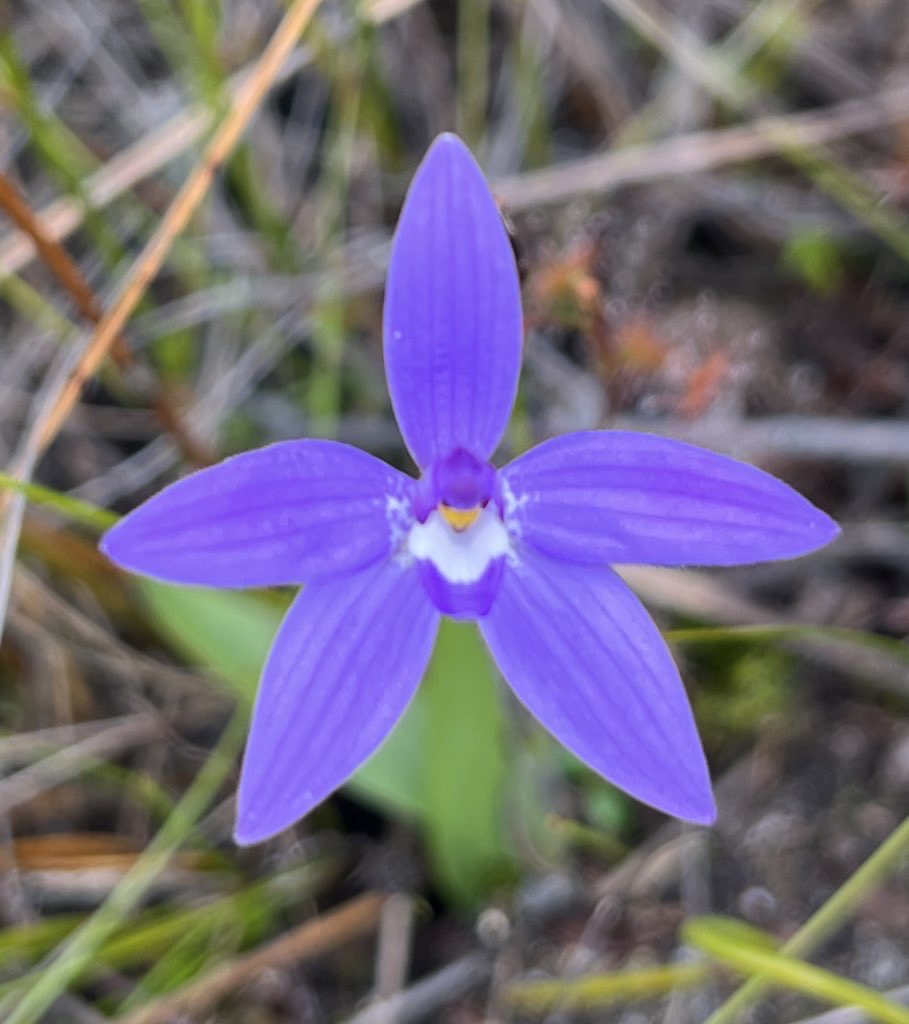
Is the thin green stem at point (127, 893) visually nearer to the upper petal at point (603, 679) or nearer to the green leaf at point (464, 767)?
the green leaf at point (464, 767)

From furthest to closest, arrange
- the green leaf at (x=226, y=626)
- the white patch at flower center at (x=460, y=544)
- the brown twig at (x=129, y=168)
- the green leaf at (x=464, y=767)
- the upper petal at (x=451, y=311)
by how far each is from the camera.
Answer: the brown twig at (x=129, y=168)
the green leaf at (x=226, y=626)
the green leaf at (x=464, y=767)
the white patch at flower center at (x=460, y=544)
the upper petal at (x=451, y=311)

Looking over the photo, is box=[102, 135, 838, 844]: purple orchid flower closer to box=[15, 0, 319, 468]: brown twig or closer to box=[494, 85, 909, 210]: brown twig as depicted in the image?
box=[15, 0, 319, 468]: brown twig

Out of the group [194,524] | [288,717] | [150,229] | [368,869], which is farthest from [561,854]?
[150,229]

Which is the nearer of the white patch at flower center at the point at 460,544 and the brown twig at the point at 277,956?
the white patch at flower center at the point at 460,544

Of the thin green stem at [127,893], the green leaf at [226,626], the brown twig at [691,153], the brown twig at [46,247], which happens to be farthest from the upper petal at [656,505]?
the brown twig at [691,153]

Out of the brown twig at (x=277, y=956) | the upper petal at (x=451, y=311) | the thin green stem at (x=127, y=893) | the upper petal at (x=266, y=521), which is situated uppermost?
the upper petal at (x=451, y=311)

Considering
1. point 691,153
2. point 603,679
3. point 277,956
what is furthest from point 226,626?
point 691,153

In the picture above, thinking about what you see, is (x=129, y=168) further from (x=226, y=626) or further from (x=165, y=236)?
(x=226, y=626)
